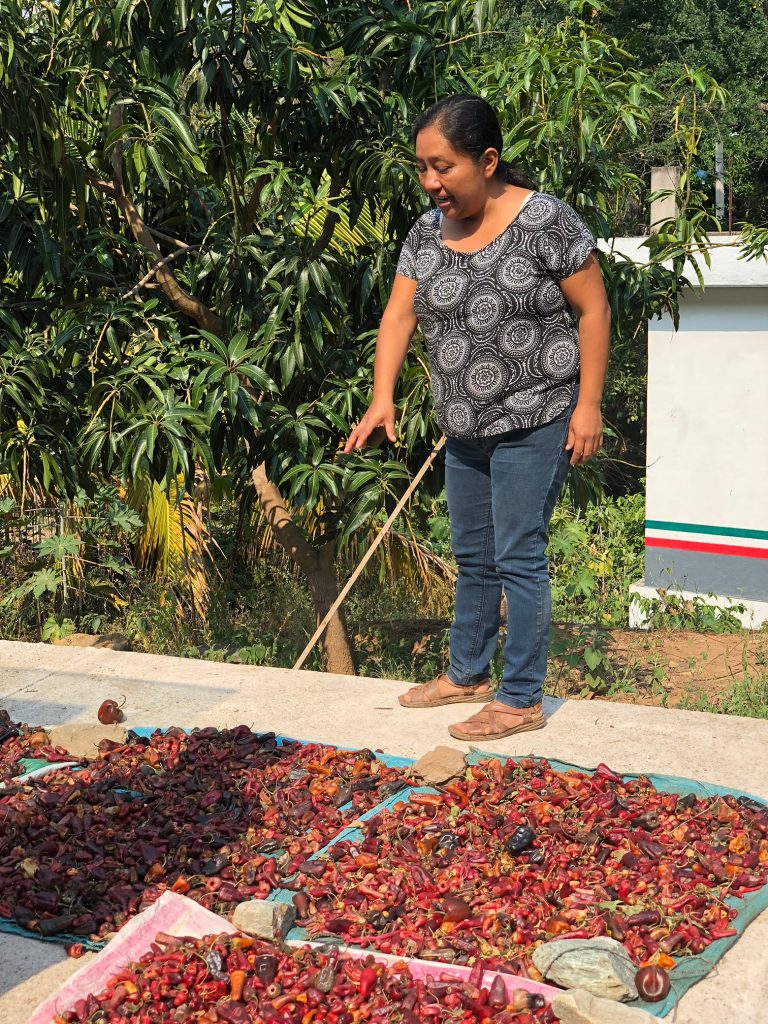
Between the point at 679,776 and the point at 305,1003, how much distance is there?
4.43 feet

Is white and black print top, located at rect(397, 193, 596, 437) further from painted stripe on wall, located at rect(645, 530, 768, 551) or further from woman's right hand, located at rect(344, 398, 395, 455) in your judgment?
painted stripe on wall, located at rect(645, 530, 768, 551)

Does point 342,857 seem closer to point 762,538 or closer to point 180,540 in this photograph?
point 180,540

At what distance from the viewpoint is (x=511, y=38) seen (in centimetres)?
1349

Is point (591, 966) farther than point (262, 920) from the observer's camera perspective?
No

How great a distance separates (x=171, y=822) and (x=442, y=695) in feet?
3.41

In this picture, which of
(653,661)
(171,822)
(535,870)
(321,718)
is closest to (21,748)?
(171,822)

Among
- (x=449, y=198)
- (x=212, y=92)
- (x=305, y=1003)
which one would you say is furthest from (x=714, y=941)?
(x=212, y=92)

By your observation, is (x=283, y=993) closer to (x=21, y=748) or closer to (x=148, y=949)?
(x=148, y=949)

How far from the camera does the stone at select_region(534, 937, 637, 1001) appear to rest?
217 cm

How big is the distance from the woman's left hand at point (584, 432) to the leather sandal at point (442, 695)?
0.83 meters

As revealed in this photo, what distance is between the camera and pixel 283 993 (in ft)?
7.23

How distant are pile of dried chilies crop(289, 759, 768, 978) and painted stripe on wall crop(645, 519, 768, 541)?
5.30 m

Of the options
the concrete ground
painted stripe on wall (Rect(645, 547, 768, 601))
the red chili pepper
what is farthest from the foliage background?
painted stripe on wall (Rect(645, 547, 768, 601))

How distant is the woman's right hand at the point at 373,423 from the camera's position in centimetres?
352
